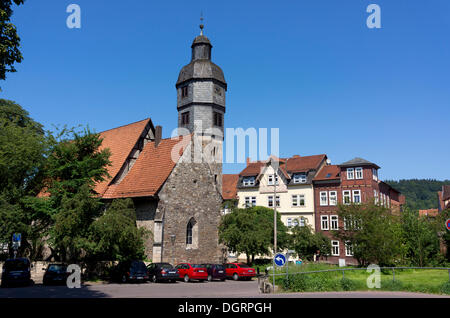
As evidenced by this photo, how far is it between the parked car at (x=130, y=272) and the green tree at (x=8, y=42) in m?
13.8

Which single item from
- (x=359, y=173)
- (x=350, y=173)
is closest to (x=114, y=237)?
(x=350, y=173)

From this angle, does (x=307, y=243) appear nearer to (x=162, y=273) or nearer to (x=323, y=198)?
(x=323, y=198)

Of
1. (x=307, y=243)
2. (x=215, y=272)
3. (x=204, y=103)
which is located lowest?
(x=215, y=272)

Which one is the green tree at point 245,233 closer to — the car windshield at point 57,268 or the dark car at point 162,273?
the dark car at point 162,273

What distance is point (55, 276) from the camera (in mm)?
21016

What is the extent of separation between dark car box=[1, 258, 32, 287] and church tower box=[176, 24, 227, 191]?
1927 cm

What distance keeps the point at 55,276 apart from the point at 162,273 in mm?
6352

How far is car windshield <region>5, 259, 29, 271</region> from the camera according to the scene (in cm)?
2016

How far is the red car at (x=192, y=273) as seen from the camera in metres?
24.8

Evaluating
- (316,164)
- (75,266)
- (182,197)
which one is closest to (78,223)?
(75,266)

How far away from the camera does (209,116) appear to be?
36406mm

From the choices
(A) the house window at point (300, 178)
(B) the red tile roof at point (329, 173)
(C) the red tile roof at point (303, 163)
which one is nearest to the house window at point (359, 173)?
(B) the red tile roof at point (329, 173)

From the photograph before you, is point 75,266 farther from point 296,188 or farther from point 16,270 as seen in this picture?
point 296,188
